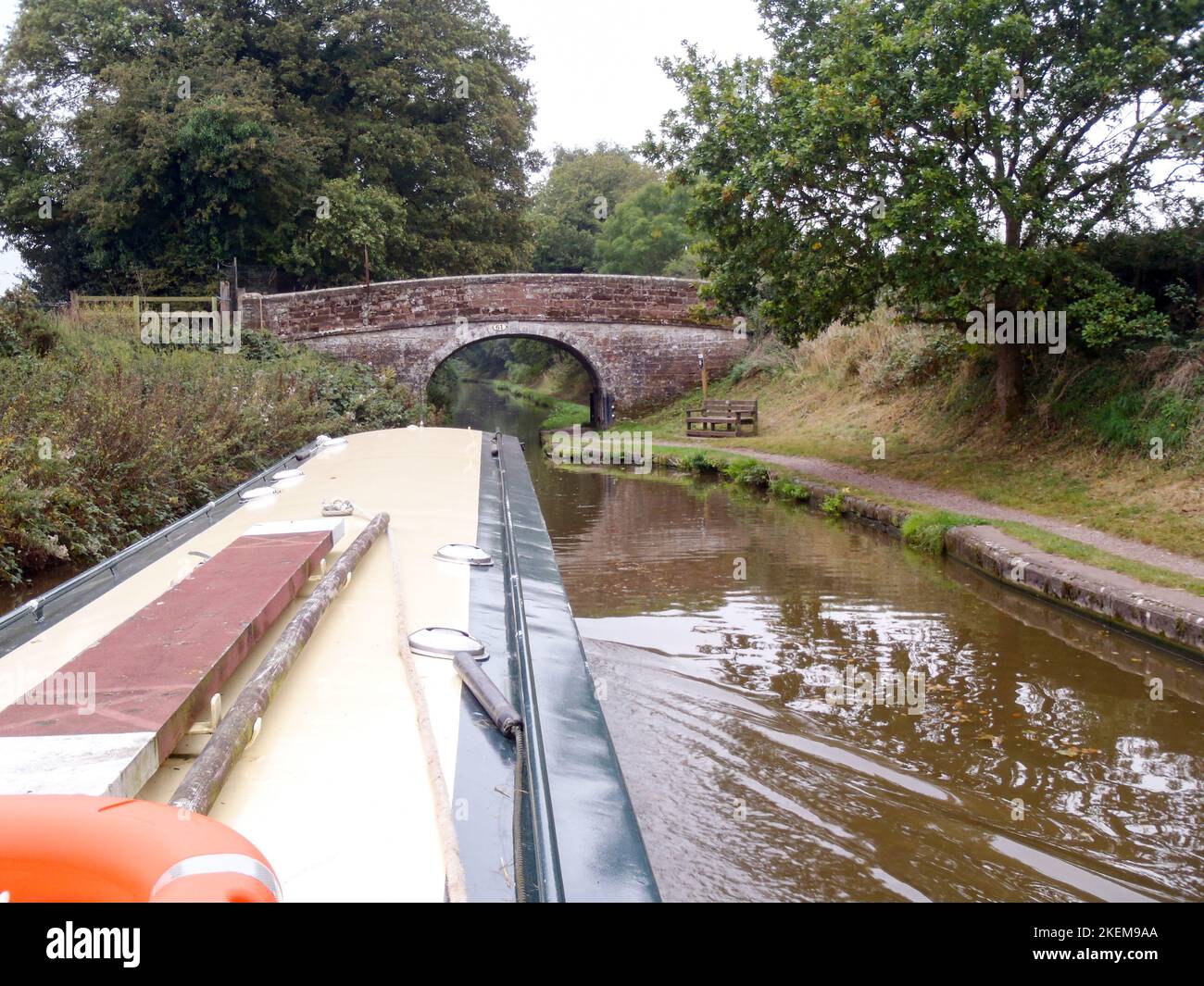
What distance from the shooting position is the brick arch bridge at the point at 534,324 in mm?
17547

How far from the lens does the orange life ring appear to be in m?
1.13

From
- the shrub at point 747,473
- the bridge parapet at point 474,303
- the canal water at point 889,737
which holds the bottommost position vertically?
the canal water at point 889,737

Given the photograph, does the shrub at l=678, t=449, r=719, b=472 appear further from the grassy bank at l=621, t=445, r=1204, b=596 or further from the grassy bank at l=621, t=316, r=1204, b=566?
the grassy bank at l=621, t=316, r=1204, b=566

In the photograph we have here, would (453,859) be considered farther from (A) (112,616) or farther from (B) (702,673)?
(B) (702,673)

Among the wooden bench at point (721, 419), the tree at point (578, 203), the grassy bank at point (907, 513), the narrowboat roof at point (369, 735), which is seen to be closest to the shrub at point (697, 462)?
the grassy bank at point (907, 513)

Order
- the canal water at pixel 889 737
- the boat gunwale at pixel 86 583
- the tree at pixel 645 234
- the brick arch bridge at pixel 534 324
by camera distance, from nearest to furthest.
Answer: the boat gunwale at pixel 86 583, the canal water at pixel 889 737, the brick arch bridge at pixel 534 324, the tree at pixel 645 234

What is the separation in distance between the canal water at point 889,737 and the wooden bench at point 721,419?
8.16 metres

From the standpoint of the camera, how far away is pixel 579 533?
902cm

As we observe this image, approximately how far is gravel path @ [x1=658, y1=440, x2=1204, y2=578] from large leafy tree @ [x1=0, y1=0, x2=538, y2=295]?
33.7 ft

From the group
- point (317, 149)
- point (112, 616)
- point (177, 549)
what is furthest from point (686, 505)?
point (317, 149)

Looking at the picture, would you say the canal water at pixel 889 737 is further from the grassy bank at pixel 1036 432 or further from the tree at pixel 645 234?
the tree at pixel 645 234

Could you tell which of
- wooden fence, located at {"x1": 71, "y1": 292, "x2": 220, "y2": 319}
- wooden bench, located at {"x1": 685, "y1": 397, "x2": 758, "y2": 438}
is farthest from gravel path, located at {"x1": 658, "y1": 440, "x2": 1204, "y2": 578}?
wooden fence, located at {"x1": 71, "y1": 292, "x2": 220, "y2": 319}

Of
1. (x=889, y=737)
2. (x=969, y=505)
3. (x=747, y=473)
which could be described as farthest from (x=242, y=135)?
(x=889, y=737)

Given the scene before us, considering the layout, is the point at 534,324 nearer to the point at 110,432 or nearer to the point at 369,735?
the point at 110,432
